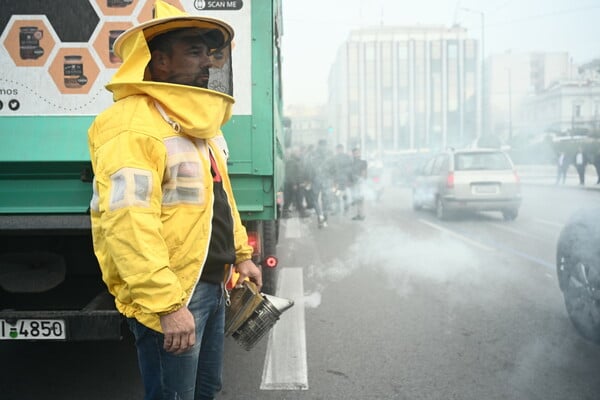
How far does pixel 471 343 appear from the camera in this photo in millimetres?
4051

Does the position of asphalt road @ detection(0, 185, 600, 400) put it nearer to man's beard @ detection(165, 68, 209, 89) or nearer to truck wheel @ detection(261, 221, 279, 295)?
truck wheel @ detection(261, 221, 279, 295)

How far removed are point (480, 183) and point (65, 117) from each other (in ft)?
34.0

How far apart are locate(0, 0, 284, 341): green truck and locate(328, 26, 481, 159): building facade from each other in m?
6.39

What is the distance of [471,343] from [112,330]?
2.77 metres

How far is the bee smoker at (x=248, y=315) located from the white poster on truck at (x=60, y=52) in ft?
5.12

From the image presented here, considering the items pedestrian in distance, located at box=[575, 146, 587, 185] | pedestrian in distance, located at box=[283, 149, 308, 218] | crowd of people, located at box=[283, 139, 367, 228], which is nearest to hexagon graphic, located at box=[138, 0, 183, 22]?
pedestrian in distance, located at box=[575, 146, 587, 185]

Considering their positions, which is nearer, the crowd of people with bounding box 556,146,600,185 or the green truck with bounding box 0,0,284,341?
the green truck with bounding box 0,0,284,341

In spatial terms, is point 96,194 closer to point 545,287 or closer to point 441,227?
point 545,287

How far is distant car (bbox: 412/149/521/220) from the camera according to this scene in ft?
38.1

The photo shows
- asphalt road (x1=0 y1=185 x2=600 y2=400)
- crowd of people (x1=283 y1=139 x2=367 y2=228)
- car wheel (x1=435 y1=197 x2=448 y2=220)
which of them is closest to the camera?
asphalt road (x1=0 y1=185 x2=600 y2=400)

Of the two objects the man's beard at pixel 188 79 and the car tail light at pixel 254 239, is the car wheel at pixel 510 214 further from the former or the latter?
the man's beard at pixel 188 79

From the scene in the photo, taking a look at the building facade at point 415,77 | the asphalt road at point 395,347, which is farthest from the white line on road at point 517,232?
the building facade at point 415,77

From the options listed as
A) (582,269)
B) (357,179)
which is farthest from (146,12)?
(357,179)

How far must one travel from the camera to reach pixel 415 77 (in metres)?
16.6
